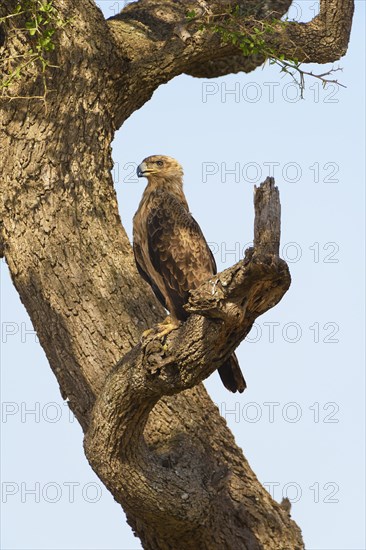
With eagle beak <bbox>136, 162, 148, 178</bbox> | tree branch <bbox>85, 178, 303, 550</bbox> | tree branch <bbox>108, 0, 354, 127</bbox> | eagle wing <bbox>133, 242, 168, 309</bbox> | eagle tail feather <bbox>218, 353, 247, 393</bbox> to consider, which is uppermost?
tree branch <bbox>108, 0, 354, 127</bbox>

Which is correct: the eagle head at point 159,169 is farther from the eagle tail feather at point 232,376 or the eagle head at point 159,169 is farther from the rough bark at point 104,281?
the eagle tail feather at point 232,376

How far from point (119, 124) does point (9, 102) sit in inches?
36.8

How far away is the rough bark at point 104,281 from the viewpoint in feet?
20.3

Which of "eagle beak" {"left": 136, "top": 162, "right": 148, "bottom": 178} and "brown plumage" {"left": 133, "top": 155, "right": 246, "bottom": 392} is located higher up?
"eagle beak" {"left": 136, "top": 162, "right": 148, "bottom": 178}

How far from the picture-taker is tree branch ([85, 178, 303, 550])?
475cm

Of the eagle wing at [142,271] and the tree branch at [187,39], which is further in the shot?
the tree branch at [187,39]

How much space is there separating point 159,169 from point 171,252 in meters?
1.20

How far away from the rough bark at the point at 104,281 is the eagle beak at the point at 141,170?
373 millimetres

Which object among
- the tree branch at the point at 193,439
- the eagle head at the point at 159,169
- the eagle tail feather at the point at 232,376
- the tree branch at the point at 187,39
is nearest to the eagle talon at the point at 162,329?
the tree branch at the point at 193,439

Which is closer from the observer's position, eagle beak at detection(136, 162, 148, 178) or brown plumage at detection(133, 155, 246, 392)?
brown plumage at detection(133, 155, 246, 392)

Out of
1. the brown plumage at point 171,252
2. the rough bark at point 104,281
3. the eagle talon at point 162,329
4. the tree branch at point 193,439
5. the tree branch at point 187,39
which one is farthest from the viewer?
the tree branch at point 187,39

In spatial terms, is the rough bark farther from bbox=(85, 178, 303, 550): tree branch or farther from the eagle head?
the eagle head

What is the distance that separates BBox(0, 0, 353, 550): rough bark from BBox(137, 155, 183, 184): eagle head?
15.3 inches

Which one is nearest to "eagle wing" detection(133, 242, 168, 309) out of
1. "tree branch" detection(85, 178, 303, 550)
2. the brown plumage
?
the brown plumage
